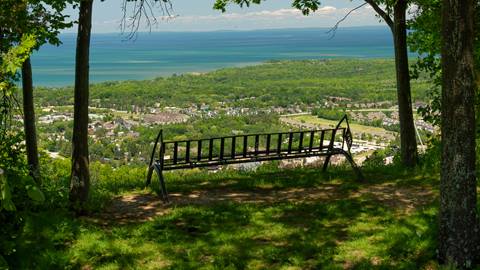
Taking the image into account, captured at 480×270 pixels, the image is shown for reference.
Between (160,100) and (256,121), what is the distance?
132ft

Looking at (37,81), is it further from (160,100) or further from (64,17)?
(64,17)

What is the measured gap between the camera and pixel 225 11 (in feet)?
37.2

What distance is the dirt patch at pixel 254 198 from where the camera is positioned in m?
7.62

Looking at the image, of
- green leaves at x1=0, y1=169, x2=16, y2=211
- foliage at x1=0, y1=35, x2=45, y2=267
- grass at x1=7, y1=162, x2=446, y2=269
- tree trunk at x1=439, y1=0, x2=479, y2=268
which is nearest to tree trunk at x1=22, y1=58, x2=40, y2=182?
grass at x1=7, y1=162, x2=446, y2=269

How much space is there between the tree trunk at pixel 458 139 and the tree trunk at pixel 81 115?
455 cm

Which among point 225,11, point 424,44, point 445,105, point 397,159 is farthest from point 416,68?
point 445,105

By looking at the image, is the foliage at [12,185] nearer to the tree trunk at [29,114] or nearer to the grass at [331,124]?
the tree trunk at [29,114]

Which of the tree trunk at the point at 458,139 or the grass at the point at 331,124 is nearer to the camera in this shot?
the tree trunk at the point at 458,139

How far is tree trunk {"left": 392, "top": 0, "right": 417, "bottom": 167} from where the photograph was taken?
383 inches

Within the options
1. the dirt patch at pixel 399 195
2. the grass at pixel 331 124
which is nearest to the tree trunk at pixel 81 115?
the dirt patch at pixel 399 195

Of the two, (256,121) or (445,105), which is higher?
(445,105)

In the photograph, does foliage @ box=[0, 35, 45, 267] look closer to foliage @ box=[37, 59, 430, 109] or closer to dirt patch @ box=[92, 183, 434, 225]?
dirt patch @ box=[92, 183, 434, 225]

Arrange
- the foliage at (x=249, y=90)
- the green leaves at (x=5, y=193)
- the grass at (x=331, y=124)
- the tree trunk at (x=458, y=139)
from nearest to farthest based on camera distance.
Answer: the green leaves at (x=5, y=193) → the tree trunk at (x=458, y=139) → the grass at (x=331, y=124) → the foliage at (x=249, y=90)

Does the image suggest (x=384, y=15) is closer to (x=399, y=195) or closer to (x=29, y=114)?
(x=399, y=195)
